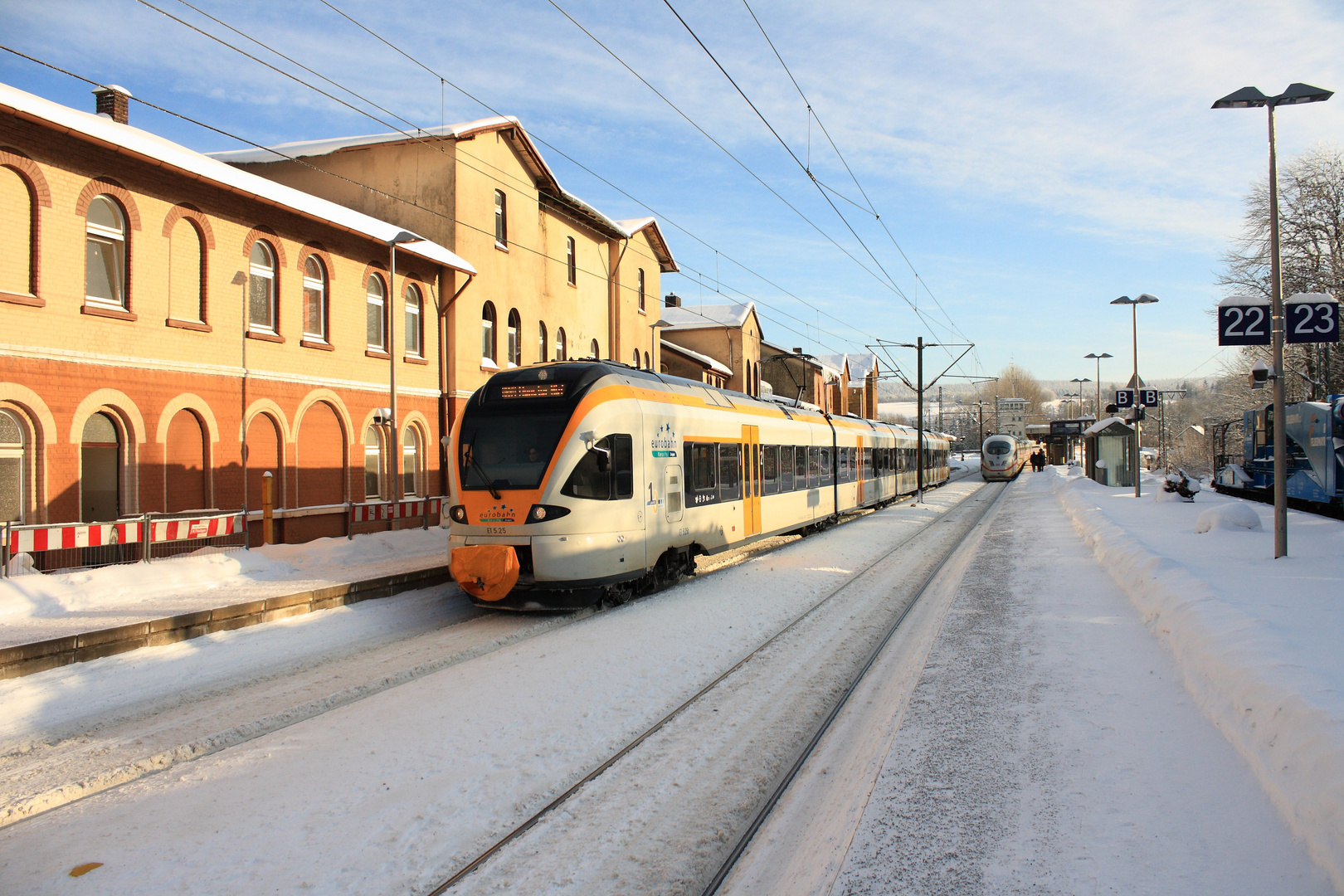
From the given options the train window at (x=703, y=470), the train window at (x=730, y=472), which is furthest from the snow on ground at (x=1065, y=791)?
the train window at (x=730, y=472)

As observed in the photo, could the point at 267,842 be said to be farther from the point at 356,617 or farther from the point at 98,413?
the point at 98,413

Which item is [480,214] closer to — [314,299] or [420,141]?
[420,141]

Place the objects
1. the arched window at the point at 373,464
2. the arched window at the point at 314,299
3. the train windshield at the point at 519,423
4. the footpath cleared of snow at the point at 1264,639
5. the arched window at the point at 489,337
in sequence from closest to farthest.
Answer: the footpath cleared of snow at the point at 1264,639 < the train windshield at the point at 519,423 < the arched window at the point at 314,299 < the arched window at the point at 373,464 < the arched window at the point at 489,337

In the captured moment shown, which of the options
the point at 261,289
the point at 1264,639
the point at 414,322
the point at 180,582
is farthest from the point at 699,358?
the point at 1264,639

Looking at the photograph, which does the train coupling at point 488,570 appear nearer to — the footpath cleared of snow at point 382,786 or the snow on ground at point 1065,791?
the footpath cleared of snow at point 382,786

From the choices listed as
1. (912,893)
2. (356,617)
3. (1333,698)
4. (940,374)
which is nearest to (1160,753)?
(1333,698)

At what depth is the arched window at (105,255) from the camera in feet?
42.6

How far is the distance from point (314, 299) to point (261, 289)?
1.37 m

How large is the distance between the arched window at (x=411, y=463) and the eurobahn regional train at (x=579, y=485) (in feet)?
30.6

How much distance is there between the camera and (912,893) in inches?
147

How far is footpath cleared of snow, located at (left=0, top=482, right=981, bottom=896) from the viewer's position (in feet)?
13.3

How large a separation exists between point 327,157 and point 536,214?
19.0ft

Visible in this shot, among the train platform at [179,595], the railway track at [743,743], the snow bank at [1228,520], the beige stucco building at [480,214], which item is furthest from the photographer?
the beige stucco building at [480,214]

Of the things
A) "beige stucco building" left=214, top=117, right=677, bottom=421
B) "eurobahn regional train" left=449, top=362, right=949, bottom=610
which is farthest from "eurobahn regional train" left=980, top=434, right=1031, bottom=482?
"eurobahn regional train" left=449, top=362, right=949, bottom=610
